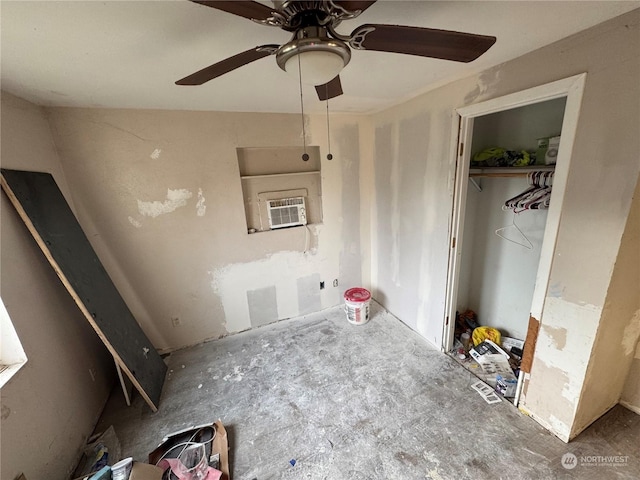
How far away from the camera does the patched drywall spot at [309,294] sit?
3.03m

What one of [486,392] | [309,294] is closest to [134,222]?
[309,294]

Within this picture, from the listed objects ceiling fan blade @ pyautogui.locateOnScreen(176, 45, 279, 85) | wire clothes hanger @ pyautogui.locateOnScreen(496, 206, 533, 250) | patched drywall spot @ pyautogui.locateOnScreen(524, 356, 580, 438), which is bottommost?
patched drywall spot @ pyautogui.locateOnScreen(524, 356, 580, 438)

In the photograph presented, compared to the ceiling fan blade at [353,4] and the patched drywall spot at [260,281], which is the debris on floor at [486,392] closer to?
the patched drywall spot at [260,281]

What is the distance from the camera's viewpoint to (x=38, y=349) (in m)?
1.48

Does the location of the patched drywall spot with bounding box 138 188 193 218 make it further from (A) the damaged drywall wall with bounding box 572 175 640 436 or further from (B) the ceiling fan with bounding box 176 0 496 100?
(A) the damaged drywall wall with bounding box 572 175 640 436

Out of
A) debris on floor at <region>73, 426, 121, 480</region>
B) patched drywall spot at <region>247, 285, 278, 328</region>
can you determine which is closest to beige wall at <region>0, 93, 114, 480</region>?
debris on floor at <region>73, 426, 121, 480</region>

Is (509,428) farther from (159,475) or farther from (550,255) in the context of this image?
(159,475)

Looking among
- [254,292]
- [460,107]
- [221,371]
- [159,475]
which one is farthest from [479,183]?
[159,475]

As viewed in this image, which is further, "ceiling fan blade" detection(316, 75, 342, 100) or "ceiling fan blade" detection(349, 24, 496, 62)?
"ceiling fan blade" detection(316, 75, 342, 100)

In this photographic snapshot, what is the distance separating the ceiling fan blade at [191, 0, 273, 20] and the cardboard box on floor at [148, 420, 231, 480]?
6.89 feet

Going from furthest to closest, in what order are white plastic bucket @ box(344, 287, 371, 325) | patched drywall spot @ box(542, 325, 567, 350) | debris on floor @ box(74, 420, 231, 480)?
white plastic bucket @ box(344, 287, 371, 325) → patched drywall spot @ box(542, 325, 567, 350) → debris on floor @ box(74, 420, 231, 480)

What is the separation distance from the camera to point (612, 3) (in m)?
1.02

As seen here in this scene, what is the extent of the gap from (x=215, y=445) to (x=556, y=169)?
2566 millimetres

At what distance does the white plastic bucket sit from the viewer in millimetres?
2807
